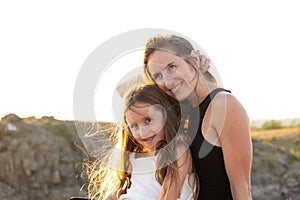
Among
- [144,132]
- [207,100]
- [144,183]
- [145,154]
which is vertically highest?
[207,100]

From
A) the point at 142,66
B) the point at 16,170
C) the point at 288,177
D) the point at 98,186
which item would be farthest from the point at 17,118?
the point at 142,66

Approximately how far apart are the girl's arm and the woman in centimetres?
5

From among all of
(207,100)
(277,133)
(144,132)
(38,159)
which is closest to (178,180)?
(144,132)

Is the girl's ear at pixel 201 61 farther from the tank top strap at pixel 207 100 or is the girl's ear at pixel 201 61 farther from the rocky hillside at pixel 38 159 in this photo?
the rocky hillside at pixel 38 159

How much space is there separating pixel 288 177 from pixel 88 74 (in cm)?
733

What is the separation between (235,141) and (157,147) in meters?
0.40

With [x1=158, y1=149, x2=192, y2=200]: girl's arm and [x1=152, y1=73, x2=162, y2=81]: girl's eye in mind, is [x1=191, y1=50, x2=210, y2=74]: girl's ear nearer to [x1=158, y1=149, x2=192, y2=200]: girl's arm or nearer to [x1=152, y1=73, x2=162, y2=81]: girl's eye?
[x1=152, y1=73, x2=162, y2=81]: girl's eye

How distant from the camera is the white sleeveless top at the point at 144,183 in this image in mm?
3430

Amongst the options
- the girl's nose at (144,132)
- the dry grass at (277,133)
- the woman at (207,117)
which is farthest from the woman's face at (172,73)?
the dry grass at (277,133)

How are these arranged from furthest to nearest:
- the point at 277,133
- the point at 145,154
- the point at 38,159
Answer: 1. the point at 277,133
2. the point at 38,159
3. the point at 145,154

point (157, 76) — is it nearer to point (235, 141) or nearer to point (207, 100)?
point (207, 100)

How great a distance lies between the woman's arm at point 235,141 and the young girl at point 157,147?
180 millimetres

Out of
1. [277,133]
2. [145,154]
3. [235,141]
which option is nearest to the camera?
[235,141]

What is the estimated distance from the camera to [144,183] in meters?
3.47
